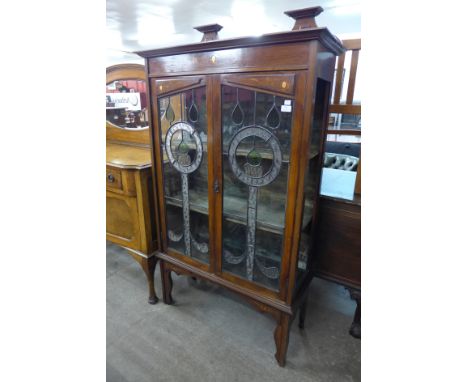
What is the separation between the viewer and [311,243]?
1537 millimetres

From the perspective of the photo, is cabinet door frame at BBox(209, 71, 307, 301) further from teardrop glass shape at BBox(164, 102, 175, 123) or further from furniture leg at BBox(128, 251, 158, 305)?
furniture leg at BBox(128, 251, 158, 305)

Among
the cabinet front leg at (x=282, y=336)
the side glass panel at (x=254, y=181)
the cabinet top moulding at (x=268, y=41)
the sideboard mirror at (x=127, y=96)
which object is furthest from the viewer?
the sideboard mirror at (x=127, y=96)

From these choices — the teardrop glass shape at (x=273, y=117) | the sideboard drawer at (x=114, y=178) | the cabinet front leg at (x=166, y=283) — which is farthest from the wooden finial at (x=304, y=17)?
the cabinet front leg at (x=166, y=283)

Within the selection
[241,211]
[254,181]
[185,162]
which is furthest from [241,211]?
[185,162]

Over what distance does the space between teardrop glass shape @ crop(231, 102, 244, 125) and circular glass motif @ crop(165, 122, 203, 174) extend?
0.82 feet

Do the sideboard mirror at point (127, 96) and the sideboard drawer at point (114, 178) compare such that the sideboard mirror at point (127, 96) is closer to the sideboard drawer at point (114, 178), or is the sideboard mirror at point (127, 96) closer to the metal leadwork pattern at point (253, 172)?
the sideboard drawer at point (114, 178)

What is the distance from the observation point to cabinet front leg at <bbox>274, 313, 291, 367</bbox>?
139 cm

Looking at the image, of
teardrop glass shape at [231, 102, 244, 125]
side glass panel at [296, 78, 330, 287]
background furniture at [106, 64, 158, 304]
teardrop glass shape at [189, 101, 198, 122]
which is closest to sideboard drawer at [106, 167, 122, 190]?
background furniture at [106, 64, 158, 304]

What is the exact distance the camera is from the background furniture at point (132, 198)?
5.57ft

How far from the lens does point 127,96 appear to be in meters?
2.08

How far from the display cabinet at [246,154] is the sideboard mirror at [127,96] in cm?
64

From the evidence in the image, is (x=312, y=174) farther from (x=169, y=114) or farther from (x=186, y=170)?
(x=169, y=114)
